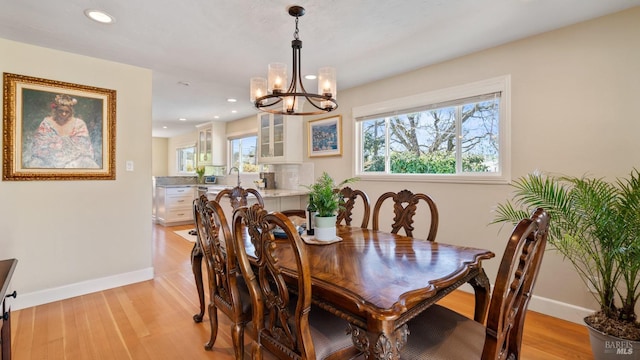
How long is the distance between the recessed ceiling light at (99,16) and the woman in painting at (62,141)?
1045 millimetres

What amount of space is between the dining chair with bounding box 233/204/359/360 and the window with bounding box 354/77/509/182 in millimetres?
2181

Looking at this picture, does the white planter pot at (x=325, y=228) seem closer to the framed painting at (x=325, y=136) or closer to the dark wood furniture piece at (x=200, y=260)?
the dark wood furniture piece at (x=200, y=260)

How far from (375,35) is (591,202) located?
6.15 ft

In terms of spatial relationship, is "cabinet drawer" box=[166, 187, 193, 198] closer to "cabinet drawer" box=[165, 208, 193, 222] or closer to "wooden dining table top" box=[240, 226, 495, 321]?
"cabinet drawer" box=[165, 208, 193, 222]

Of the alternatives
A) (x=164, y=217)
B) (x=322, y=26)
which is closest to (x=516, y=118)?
(x=322, y=26)

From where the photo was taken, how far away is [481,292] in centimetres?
162

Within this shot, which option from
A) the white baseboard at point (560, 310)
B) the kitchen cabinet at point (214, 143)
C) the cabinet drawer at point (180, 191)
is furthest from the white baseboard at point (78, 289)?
the white baseboard at point (560, 310)

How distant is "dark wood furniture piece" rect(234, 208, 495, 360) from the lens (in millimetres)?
1023

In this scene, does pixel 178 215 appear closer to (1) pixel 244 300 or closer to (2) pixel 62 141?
(2) pixel 62 141

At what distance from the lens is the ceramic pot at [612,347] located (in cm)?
164

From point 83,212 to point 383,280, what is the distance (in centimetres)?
306

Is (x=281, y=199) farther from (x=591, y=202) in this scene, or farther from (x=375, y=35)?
(x=591, y=202)

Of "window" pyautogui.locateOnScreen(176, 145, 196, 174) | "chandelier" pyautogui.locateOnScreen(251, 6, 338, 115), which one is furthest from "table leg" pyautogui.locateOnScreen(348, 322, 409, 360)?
"window" pyautogui.locateOnScreen(176, 145, 196, 174)

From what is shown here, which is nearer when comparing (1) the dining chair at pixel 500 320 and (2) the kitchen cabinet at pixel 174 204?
(1) the dining chair at pixel 500 320
